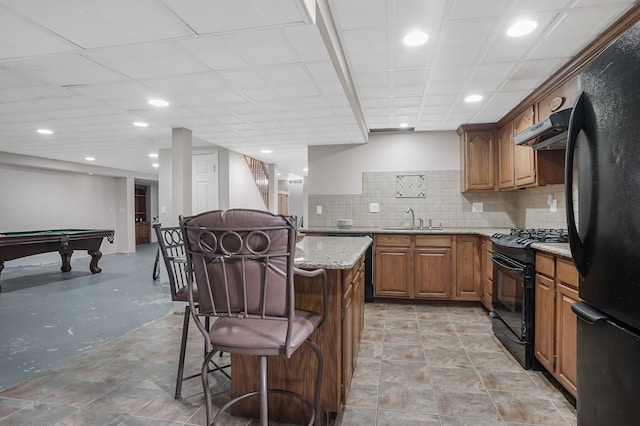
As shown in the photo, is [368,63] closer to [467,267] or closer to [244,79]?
[244,79]

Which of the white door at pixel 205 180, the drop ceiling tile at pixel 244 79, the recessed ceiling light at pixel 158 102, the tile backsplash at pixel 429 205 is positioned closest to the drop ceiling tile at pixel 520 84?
the tile backsplash at pixel 429 205

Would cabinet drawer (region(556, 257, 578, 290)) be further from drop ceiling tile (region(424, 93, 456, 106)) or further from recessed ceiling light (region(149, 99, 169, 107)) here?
recessed ceiling light (region(149, 99, 169, 107))

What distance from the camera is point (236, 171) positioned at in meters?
5.91

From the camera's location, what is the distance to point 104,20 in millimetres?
1705

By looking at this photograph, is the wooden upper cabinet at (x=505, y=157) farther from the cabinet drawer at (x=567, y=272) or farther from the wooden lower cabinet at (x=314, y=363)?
the wooden lower cabinet at (x=314, y=363)

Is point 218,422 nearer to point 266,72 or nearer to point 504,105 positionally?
point 266,72

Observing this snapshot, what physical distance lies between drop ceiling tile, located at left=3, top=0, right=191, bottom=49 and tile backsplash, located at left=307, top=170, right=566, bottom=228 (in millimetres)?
3406

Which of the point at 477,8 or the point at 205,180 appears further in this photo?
the point at 205,180

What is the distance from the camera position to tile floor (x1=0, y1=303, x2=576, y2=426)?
71.1 inches

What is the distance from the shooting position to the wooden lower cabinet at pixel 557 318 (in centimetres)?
188

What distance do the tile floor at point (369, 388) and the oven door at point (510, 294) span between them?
25 cm

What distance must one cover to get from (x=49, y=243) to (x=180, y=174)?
3191mm

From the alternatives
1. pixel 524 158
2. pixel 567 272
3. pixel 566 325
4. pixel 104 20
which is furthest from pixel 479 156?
pixel 104 20

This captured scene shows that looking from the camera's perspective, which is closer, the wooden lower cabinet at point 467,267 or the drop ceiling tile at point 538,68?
the drop ceiling tile at point 538,68
